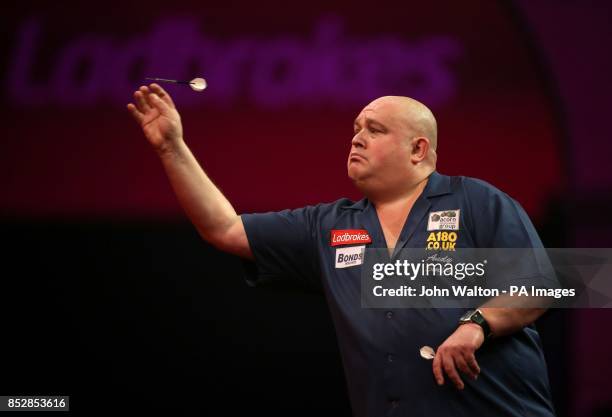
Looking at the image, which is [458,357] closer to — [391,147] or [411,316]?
[411,316]

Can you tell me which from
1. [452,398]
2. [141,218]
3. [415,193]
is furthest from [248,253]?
[141,218]

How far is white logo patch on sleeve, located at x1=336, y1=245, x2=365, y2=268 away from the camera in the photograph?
221 cm

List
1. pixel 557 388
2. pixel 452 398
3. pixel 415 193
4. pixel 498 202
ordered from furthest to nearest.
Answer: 1. pixel 557 388
2. pixel 415 193
3. pixel 498 202
4. pixel 452 398

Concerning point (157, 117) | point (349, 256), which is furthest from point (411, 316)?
point (157, 117)

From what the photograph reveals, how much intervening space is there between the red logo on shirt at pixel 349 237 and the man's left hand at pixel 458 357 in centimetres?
44

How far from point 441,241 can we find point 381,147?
1.15 ft

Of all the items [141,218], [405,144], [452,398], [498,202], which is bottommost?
[452,398]

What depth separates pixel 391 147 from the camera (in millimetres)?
2312

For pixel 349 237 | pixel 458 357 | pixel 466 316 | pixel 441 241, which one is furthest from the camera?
pixel 349 237

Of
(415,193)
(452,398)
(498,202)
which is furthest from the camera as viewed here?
(415,193)

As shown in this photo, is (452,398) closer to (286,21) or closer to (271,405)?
(271,405)

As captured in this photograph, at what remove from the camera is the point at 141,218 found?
11.6 feet

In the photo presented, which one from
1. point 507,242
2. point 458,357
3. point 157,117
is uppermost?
point 157,117

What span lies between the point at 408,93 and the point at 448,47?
271 millimetres
